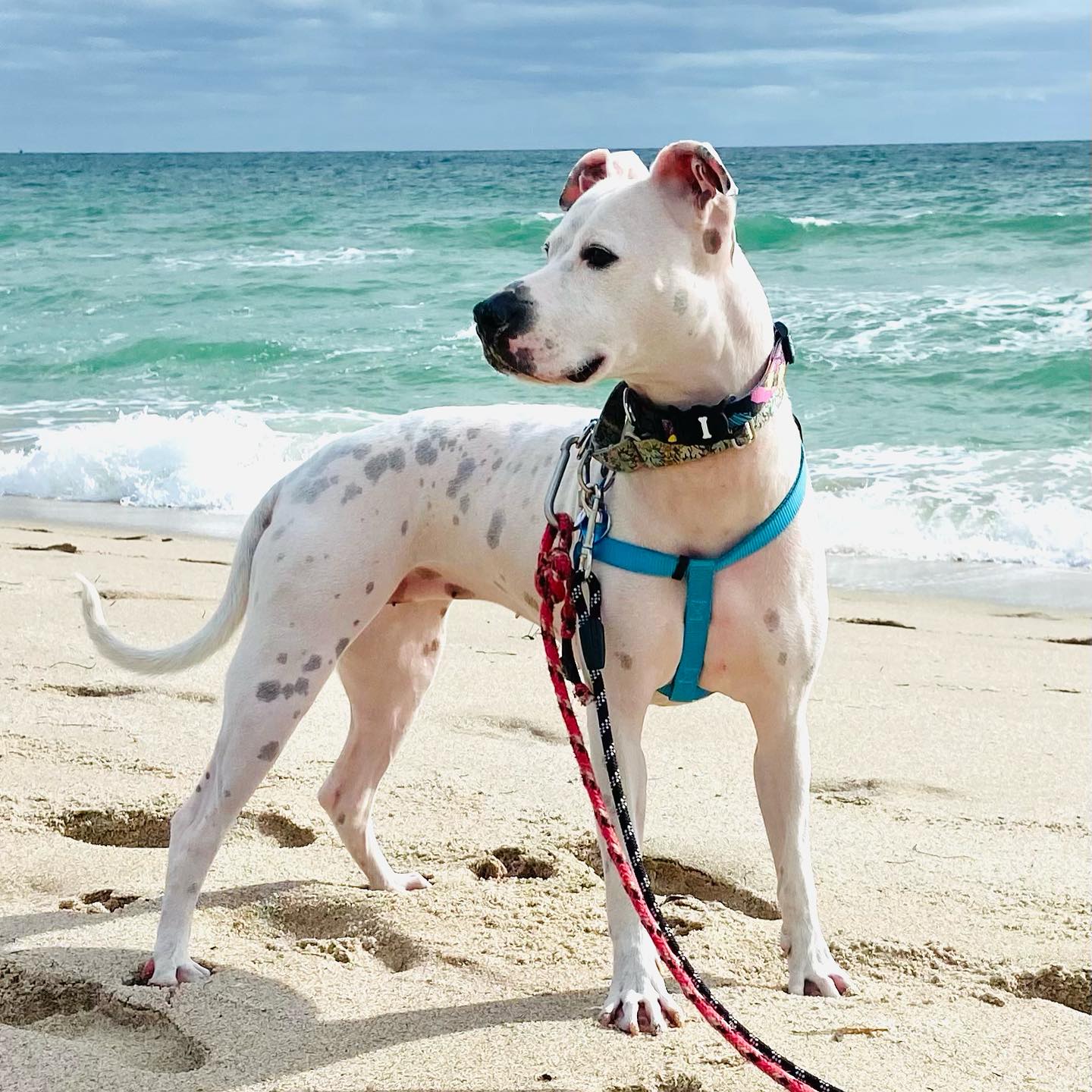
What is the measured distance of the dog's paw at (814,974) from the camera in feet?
9.75

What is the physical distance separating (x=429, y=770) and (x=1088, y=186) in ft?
96.5

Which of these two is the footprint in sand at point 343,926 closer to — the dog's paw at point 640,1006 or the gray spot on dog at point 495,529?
the dog's paw at point 640,1006

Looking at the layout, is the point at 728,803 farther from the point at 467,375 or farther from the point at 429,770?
the point at 467,375

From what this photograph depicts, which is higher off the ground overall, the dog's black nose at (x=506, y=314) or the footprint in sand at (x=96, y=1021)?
the dog's black nose at (x=506, y=314)

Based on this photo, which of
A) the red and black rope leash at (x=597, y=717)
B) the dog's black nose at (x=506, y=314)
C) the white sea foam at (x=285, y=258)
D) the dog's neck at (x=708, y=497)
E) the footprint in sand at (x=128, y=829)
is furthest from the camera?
the white sea foam at (x=285, y=258)

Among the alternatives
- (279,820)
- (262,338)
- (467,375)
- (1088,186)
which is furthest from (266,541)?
(1088,186)

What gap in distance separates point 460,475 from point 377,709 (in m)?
0.80

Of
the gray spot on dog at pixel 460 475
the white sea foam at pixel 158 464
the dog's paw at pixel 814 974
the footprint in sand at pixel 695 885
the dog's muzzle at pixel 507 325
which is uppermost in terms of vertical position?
the dog's muzzle at pixel 507 325

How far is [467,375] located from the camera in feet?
44.9

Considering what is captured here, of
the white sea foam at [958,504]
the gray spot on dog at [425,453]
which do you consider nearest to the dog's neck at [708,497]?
the gray spot on dog at [425,453]

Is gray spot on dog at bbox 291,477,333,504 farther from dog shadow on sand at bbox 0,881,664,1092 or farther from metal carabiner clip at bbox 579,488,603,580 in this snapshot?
dog shadow on sand at bbox 0,881,664,1092

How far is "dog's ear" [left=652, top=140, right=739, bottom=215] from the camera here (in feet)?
8.25

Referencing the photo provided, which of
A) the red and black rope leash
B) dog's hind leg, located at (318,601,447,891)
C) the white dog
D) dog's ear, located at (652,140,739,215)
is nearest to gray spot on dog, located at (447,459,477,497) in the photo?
the white dog

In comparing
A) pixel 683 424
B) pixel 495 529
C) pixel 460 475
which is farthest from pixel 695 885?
pixel 683 424
